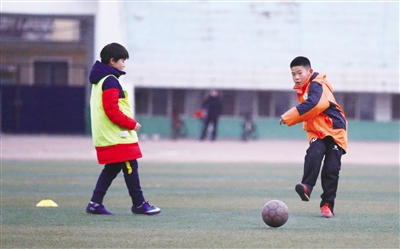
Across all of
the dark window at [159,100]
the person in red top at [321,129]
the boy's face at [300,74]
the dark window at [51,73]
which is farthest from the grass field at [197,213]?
the dark window at [51,73]

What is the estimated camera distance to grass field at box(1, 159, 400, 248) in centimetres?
750

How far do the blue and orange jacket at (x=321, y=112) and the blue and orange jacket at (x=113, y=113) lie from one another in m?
1.88

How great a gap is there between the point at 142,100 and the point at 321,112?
28.9 metres

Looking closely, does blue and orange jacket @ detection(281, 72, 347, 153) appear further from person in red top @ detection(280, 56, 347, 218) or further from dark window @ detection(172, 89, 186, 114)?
dark window @ detection(172, 89, 186, 114)

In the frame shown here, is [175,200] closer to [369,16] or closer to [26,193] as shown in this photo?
[26,193]

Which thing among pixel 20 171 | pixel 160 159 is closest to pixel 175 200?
pixel 20 171

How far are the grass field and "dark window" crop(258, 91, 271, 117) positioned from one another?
21.2 m

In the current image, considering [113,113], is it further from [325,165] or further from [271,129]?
[271,129]

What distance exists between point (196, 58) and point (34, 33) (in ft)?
26.3

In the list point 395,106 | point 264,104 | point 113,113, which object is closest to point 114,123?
point 113,113

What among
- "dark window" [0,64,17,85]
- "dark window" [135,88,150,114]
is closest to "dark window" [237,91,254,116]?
"dark window" [135,88,150,114]

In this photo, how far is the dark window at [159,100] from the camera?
3803cm

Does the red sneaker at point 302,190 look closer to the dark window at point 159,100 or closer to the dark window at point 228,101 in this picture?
the dark window at point 159,100

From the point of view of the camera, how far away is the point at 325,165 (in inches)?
375
